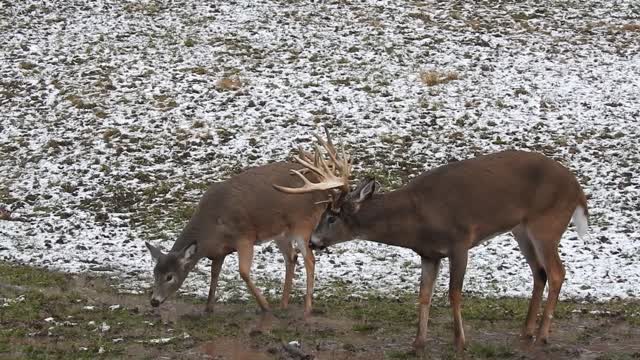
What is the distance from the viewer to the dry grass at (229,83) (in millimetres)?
22547

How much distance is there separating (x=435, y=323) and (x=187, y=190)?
8112 mm

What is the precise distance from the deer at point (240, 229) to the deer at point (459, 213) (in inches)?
61.6

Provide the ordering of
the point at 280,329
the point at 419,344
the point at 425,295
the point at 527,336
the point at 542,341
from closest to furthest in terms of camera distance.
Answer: the point at 419,344 → the point at 425,295 → the point at 542,341 → the point at 527,336 → the point at 280,329

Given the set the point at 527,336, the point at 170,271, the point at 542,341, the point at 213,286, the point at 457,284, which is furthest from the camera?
the point at 213,286

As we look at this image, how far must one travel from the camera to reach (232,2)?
1117 inches

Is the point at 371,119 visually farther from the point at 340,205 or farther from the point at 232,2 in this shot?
the point at 340,205

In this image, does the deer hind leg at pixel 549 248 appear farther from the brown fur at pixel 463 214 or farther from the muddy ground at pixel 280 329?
the muddy ground at pixel 280 329

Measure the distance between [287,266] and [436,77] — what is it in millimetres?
12072

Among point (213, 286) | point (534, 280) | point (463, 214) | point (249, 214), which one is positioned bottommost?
point (213, 286)

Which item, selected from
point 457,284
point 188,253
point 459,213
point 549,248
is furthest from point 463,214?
point 188,253

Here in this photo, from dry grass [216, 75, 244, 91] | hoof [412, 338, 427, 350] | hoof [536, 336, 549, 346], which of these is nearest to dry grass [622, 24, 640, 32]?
dry grass [216, 75, 244, 91]

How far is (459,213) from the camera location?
9102 millimetres

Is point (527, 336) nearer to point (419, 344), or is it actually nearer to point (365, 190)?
point (419, 344)

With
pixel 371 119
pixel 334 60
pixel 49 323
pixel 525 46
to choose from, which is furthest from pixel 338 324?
pixel 525 46
